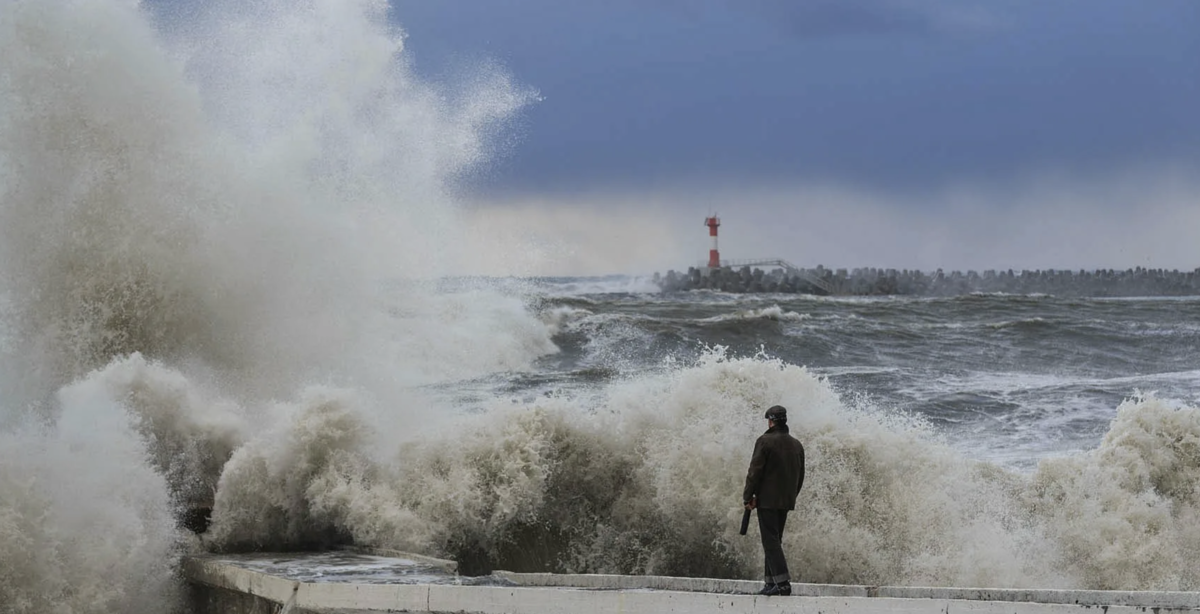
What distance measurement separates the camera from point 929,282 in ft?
180

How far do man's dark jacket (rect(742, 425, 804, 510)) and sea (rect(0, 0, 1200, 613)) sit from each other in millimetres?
2404

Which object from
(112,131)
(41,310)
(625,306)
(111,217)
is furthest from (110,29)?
(625,306)

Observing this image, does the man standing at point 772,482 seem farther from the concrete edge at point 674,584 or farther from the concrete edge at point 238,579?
the concrete edge at point 238,579

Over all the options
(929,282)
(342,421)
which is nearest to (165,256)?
(342,421)

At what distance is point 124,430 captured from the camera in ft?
27.6

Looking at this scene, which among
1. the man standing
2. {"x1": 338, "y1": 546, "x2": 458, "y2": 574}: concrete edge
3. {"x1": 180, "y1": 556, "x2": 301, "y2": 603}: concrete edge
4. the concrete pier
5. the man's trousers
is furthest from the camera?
{"x1": 338, "y1": 546, "x2": 458, "y2": 574}: concrete edge

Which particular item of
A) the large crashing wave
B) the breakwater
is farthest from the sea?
the breakwater

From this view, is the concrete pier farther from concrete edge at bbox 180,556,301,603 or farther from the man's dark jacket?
the man's dark jacket

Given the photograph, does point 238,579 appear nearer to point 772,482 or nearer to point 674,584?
point 674,584

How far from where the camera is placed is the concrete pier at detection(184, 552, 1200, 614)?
545cm

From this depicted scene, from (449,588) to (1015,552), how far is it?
4.09m

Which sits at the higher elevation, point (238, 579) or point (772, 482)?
point (772, 482)

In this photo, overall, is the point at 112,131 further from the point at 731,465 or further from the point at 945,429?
the point at 945,429

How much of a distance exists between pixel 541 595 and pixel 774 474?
1249mm
